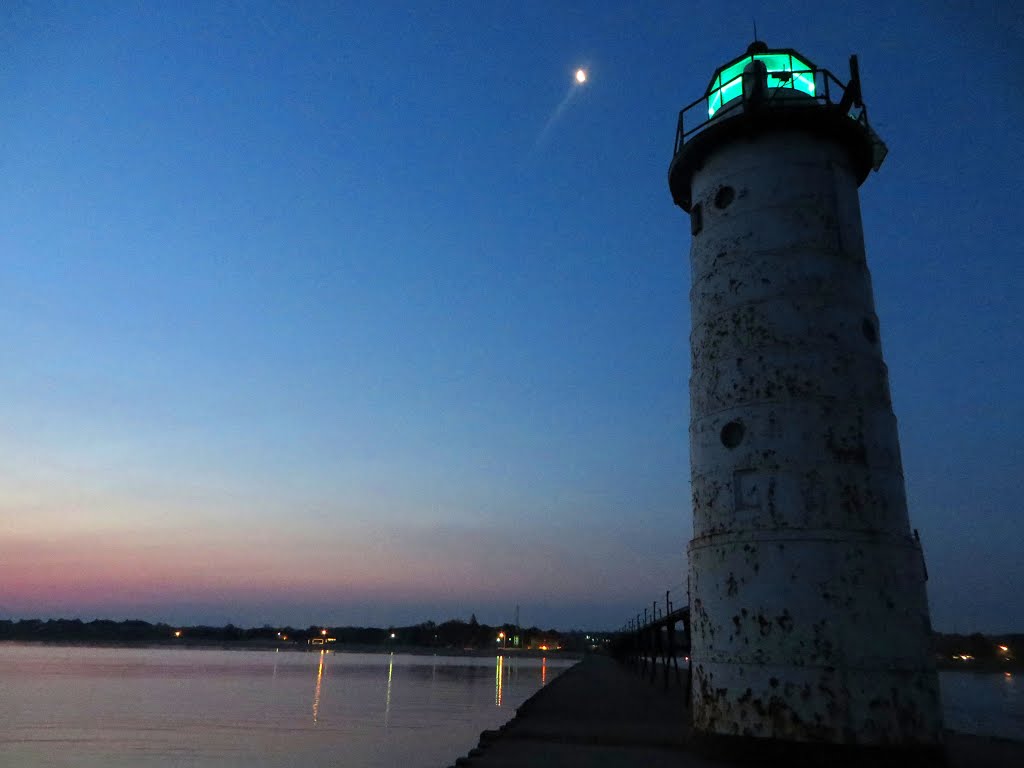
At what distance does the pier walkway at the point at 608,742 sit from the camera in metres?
11.3

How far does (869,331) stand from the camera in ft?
39.8

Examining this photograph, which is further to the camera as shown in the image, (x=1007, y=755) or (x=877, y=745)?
(x=1007, y=755)

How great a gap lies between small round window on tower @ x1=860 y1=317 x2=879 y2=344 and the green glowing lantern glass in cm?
468

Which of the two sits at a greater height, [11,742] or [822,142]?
[822,142]

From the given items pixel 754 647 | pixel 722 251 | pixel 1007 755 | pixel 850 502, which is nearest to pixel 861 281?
pixel 722 251

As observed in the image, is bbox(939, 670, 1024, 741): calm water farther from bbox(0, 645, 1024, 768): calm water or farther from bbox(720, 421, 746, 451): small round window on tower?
bbox(720, 421, 746, 451): small round window on tower

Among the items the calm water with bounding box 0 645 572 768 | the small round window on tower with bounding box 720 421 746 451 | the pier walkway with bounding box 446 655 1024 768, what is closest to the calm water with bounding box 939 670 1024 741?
the pier walkway with bounding box 446 655 1024 768

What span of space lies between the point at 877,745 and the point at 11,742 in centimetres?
2335

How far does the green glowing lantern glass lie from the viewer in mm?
13828

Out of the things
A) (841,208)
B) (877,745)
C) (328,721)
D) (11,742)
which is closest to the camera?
(877,745)

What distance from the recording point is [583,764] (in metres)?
11.2

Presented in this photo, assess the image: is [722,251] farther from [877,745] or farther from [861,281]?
[877,745]

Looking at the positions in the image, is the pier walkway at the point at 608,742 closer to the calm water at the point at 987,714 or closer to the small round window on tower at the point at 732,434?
the small round window on tower at the point at 732,434

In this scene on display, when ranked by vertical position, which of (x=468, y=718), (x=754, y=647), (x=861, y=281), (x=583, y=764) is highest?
(x=861, y=281)
